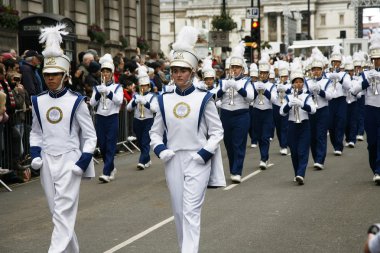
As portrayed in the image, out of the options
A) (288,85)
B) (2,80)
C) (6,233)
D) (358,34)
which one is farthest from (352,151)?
(358,34)

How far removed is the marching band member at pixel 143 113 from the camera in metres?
17.1

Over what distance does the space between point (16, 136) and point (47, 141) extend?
705 centimetres

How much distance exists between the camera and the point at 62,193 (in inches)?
316

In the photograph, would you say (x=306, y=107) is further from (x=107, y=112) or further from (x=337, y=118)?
(x=337, y=118)

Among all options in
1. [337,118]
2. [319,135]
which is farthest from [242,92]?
[337,118]

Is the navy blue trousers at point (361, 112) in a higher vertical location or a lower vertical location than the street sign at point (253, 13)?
lower

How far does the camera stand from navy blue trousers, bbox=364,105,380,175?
13984mm

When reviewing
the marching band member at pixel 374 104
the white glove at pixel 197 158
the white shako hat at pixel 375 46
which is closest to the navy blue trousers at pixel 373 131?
the marching band member at pixel 374 104

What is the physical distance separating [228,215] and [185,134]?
3221 mm

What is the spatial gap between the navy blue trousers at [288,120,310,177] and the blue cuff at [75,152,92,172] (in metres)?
6.56

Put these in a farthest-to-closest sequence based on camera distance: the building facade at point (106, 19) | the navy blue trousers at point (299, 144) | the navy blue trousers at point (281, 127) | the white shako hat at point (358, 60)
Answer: the building facade at point (106, 19) < the white shako hat at point (358, 60) < the navy blue trousers at point (281, 127) < the navy blue trousers at point (299, 144)

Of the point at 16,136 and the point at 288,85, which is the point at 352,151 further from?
the point at 16,136

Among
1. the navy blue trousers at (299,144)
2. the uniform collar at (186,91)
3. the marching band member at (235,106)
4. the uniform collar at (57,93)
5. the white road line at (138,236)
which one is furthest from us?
the marching band member at (235,106)

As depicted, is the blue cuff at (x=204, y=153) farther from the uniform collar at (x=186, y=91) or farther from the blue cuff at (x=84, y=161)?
the blue cuff at (x=84, y=161)
